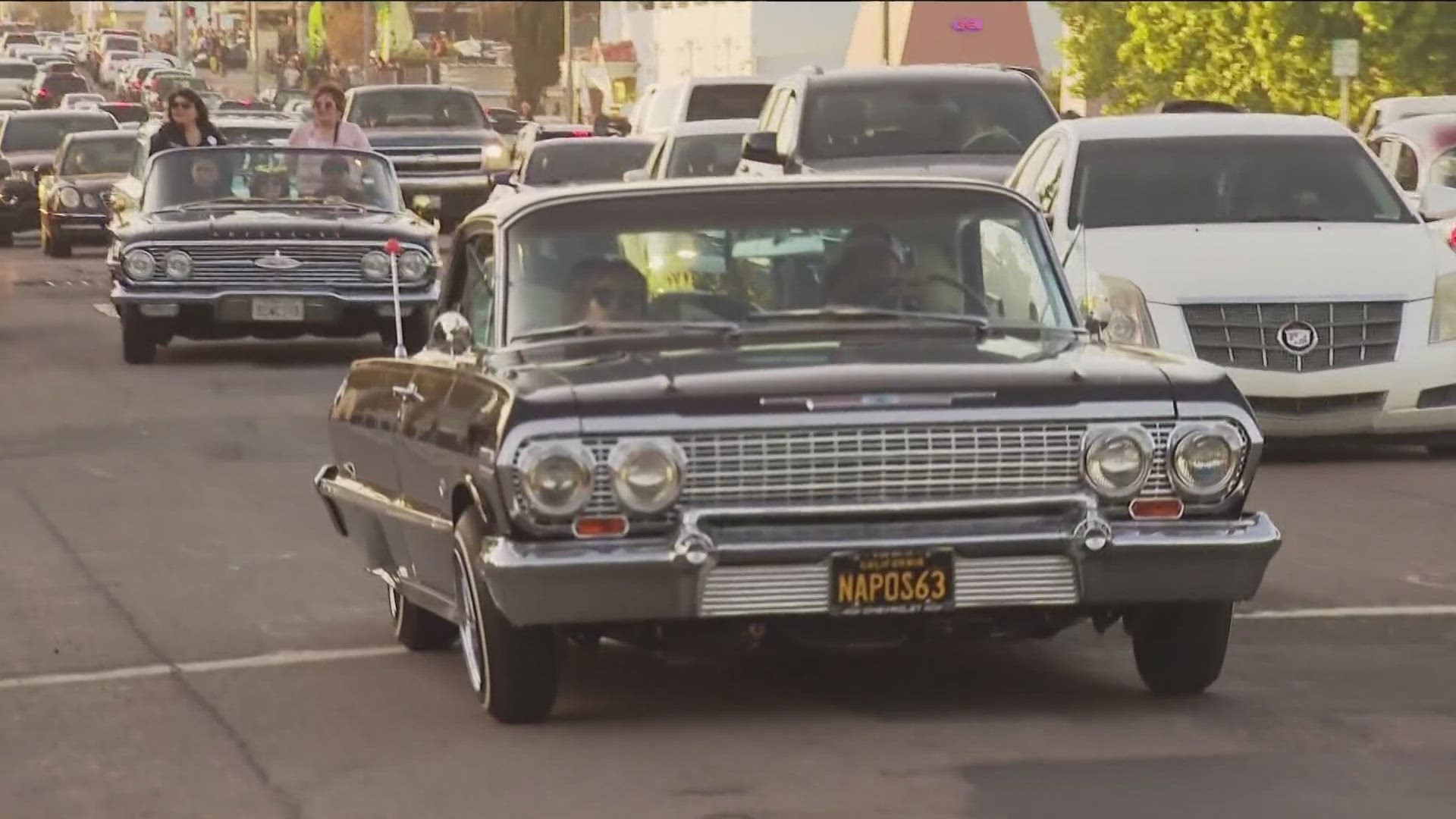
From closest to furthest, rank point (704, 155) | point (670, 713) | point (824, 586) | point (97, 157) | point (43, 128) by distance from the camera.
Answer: point (824, 586) → point (670, 713) → point (704, 155) → point (97, 157) → point (43, 128)

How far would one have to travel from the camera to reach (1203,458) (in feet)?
28.9

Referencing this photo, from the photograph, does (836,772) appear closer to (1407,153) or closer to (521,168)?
Result: (1407,153)

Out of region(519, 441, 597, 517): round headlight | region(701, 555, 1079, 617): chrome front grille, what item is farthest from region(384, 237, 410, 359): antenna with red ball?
region(701, 555, 1079, 617): chrome front grille

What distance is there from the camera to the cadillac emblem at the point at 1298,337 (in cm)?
1600

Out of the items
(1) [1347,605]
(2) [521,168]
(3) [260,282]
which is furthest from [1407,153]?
(1) [1347,605]

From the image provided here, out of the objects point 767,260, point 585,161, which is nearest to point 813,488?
point 767,260

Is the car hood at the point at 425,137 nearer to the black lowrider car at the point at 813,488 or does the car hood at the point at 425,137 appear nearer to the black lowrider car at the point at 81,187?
the black lowrider car at the point at 81,187

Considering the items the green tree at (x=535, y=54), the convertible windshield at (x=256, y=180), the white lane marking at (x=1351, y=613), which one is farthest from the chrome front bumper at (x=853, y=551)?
the green tree at (x=535, y=54)

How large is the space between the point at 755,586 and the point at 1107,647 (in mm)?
2068

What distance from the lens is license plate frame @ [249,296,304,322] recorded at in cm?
2253

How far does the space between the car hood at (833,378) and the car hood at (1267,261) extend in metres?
6.91

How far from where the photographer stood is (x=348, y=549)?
13.1 metres

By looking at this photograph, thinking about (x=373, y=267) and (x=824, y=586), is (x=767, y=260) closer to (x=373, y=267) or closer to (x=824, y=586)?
(x=824, y=586)

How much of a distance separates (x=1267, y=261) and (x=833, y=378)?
310 inches
